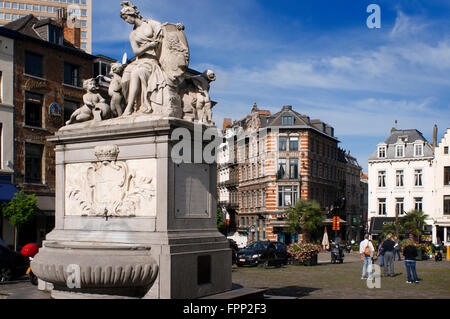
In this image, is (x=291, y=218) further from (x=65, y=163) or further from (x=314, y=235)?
(x=65, y=163)

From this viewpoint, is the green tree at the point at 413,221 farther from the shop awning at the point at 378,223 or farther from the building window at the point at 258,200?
the building window at the point at 258,200

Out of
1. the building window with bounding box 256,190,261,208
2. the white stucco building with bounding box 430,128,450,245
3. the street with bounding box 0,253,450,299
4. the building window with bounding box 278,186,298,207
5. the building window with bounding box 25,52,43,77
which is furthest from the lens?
the building window with bounding box 256,190,261,208

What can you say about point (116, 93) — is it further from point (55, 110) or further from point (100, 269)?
point (55, 110)

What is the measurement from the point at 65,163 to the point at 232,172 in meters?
61.9

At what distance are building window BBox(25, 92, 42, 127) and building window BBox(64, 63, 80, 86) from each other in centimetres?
290

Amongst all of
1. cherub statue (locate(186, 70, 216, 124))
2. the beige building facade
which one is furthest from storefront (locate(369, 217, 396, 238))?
the beige building facade

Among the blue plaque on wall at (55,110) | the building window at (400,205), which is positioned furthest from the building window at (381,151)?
the blue plaque on wall at (55,110)

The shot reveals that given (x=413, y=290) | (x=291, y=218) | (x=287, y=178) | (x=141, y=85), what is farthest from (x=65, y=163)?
(x=287, y=178)

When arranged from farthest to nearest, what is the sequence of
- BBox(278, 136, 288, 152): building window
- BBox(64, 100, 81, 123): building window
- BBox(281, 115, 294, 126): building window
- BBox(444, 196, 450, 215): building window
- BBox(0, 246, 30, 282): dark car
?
1. BBox(281, 115, 294, 126): building window
2. BBox(278, 136, 288, 152): building window
3. BBox(444, 196, 450, 215): building window
4. BBox(64, 100, 81, 123): building window
5. BBox(0, 246, 30, 282): dark car

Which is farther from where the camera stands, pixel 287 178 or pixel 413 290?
pixel 287 178

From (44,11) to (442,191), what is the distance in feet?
286

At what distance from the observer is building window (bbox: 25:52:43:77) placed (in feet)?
116

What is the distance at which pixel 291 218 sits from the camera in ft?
168

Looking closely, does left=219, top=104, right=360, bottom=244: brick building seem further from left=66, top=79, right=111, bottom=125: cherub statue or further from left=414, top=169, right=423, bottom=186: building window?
left=66, top=79, right=111, bottom=125: cherub statue
